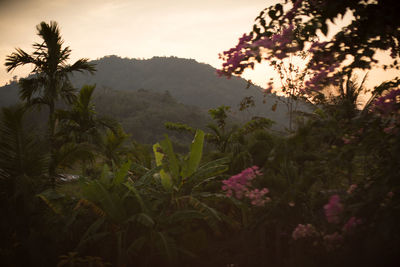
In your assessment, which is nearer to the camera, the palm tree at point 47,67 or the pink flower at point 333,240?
the pink flower at point 333,240

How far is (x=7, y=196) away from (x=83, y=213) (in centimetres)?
98

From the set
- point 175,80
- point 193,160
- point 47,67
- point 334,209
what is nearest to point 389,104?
point 334,209

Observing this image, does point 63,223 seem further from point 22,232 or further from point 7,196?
point 7,196

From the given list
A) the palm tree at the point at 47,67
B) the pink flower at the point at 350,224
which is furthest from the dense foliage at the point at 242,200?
the palm tree at the point at 47,67

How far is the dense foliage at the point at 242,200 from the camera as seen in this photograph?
2.05 metres

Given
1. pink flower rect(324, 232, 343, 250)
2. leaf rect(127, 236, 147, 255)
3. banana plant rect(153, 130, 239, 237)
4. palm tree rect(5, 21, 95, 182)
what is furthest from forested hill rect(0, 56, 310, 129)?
pink flower rect(324, 232, 343, 250)

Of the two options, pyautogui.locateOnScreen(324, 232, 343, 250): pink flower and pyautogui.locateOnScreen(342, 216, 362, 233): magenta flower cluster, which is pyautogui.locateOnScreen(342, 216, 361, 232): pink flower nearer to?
pyautogui.locateOnScreen(342, 216, 362, 233): magenta flower cluster

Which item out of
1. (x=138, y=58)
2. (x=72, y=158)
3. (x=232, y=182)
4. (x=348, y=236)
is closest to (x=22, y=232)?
(x=72, y=158)

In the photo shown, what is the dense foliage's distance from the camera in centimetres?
205

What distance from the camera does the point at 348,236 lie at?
7.33 feet

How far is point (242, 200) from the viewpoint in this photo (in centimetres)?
378

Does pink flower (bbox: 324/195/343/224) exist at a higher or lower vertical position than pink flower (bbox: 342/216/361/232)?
higher

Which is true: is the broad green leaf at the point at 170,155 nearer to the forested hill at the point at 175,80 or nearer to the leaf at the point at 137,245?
the leaf at the point at 137,245

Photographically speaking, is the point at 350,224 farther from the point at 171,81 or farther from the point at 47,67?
the point at 171,81
